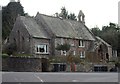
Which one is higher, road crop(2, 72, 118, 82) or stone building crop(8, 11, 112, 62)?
stone building crop(8, 11, 112, 62)

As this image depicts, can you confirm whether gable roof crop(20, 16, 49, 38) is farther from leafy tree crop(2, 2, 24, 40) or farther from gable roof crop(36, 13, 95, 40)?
leafy tree crop(2, 2, 24, 40)

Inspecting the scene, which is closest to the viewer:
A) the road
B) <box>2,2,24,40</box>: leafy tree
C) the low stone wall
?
the road

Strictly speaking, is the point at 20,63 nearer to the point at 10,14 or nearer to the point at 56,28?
the point at 56,28

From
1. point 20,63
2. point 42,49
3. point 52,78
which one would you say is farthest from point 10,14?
point 52,78

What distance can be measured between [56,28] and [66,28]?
3.42m

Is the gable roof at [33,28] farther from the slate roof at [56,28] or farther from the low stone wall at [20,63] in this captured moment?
the low stone wall at [20,63]

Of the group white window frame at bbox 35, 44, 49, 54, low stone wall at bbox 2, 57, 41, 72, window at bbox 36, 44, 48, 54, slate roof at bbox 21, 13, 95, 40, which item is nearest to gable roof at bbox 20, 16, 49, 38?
slate roof at bbox 21, 13, 95, 40

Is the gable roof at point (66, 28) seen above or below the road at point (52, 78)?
above

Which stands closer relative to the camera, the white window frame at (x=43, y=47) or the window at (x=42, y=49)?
the white window frame at (x=43, y=47)

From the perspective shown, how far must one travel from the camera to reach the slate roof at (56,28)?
2320 inches

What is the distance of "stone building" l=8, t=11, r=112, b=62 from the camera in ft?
188

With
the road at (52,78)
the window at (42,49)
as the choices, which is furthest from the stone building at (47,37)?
the road at (52,78)

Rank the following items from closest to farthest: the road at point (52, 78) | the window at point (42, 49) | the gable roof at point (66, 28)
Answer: the road at point (52, 78)
the window at point (42, 49)
the gable roof at point (66, 28)

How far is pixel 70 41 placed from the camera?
207 ft
